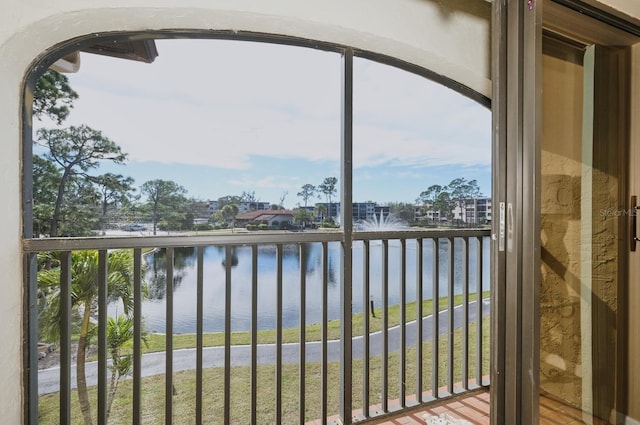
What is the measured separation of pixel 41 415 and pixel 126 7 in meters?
1.68

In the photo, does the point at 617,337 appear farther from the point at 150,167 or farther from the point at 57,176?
the point at 57,176

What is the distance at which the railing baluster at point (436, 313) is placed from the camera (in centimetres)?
191

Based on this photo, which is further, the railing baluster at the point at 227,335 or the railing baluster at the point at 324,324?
the railing baluster at the point at 324,324

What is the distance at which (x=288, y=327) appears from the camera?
1.65 metres

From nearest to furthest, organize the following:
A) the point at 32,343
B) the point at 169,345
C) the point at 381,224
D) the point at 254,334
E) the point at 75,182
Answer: the point at 32,343, the point at 75,182, the point at 169,345, the point at 254,334, the point at 381,224

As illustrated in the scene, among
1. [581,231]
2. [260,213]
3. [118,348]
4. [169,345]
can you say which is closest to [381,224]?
[260,213]

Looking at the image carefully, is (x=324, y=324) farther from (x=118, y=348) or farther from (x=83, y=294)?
(x=83, y=294)

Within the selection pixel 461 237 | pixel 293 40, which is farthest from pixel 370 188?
pixel 293 40

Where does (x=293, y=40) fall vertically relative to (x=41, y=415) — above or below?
above

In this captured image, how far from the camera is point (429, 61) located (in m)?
1.71

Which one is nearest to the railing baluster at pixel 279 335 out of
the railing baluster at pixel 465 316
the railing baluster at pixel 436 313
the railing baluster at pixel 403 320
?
the railing baluster at pixel 403 320

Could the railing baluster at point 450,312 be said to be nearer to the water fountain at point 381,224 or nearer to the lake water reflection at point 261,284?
the lake water reflection at point 261,284

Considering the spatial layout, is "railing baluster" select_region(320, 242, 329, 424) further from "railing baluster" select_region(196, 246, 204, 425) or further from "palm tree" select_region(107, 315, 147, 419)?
"palm tree" select_region(107, 315, 147, 419)

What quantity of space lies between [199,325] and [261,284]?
1.11 ft
